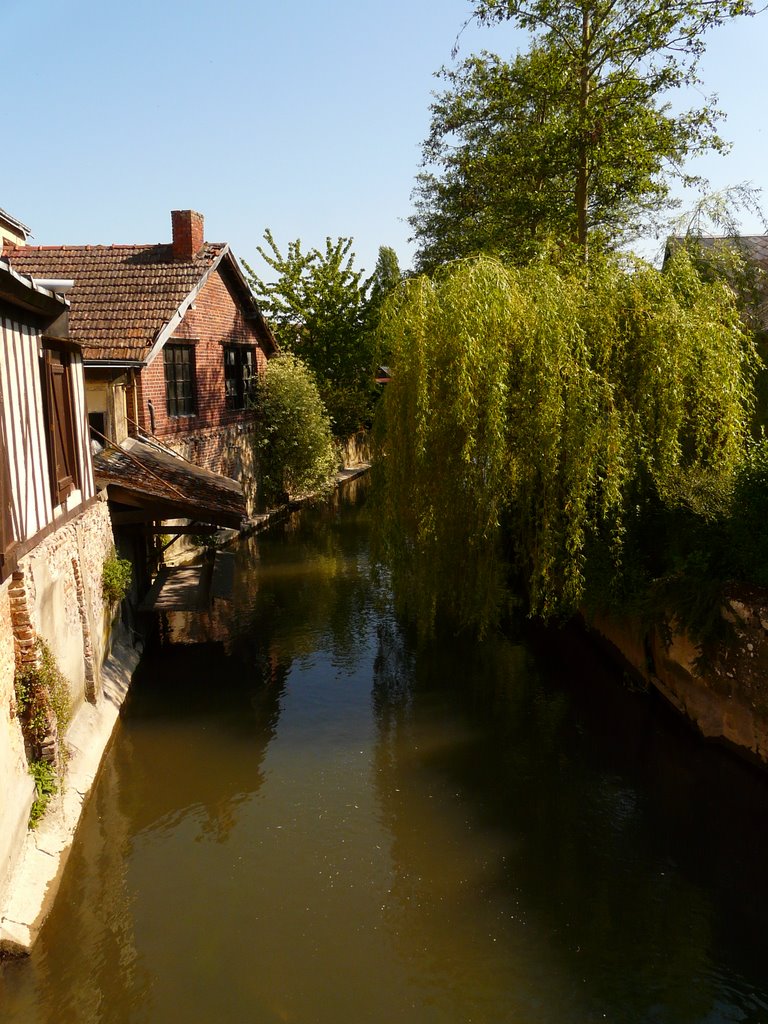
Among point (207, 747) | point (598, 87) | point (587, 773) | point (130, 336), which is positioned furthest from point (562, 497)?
point (598, 87)

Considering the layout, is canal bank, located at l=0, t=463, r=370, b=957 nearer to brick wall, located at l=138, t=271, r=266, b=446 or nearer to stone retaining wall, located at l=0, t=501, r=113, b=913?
stone retaining wall, located at l=0, t=501, r=113, b=913

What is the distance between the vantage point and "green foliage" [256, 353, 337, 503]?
79.9 feet

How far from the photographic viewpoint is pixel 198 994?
565 cm

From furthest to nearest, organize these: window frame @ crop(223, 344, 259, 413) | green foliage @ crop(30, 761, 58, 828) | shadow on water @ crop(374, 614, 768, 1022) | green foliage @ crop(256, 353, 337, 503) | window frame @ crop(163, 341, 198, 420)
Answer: green foliage @ crop(256, 353, 337, 503) → window frame @ crop(223, 344, 259, 413) → window frame @ crop(163, 341, 198, 420) → green foliage @ crop(30, 761, 58, 828) → shadow on water @ crop(374, 614, 768, 1022)

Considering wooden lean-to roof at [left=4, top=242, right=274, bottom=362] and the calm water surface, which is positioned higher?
wooden lean-to roof at [left=4, top=242, right=274, bottom=362]

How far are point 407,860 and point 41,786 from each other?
10.7 ft

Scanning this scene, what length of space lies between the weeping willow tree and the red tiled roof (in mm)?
6474

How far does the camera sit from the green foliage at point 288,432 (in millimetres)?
24344

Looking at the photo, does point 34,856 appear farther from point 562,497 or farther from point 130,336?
point 130,336

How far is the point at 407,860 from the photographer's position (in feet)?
23.7

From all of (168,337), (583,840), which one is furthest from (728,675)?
(168,337)

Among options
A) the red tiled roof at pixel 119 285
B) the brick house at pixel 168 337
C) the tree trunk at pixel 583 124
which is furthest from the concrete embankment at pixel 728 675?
the red tiled roof at pixel 119 285

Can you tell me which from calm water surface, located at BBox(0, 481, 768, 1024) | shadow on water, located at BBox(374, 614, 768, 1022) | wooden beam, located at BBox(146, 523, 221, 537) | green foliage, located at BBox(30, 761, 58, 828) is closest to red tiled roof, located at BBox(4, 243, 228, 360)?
wooden beam, located at BBox(146, 523, 221, 537)

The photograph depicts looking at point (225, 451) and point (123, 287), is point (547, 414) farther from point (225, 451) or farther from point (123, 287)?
point (225, 451)
